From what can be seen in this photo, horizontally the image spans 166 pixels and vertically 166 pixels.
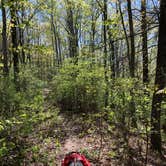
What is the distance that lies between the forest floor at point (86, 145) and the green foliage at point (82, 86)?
141 centimetres

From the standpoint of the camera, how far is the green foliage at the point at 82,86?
36.4ft

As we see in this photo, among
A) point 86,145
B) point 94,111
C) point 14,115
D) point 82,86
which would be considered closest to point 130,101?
point 86,145

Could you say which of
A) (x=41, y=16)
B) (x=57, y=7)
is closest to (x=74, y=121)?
(x=57, y=7)

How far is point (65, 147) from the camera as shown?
27.0 feet

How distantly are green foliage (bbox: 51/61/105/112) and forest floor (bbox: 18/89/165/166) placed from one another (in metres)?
1.41

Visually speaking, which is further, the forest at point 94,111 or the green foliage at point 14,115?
the forest at point 94,111

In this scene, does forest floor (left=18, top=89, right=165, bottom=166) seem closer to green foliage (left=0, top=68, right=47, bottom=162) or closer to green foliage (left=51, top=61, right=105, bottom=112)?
green foliage (left=0, top=68, right=47, bottom=162)

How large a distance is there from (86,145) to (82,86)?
3594 millimetres

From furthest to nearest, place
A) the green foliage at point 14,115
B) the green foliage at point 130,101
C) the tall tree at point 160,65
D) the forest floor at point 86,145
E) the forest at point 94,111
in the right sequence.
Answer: the tall tree at point 160,65 < the forest floor at point 86,145 < the green foliage at point 130,101 < the forest at point 94,111 < the green foliage at point 14,115

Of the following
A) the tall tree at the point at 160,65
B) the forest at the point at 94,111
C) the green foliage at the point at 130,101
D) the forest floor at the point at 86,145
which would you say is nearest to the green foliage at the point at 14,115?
the forest at the point at 94,111

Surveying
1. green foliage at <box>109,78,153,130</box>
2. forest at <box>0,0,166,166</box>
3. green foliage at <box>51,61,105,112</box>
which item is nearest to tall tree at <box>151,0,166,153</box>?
forest at <box>0,0,166,166</box>

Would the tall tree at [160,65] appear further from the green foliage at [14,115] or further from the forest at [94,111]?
the green foliage at [14,115]

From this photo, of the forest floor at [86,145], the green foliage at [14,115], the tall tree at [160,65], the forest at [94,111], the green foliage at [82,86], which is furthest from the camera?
the green foliage at [82,86]

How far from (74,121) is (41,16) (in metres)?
28.1
